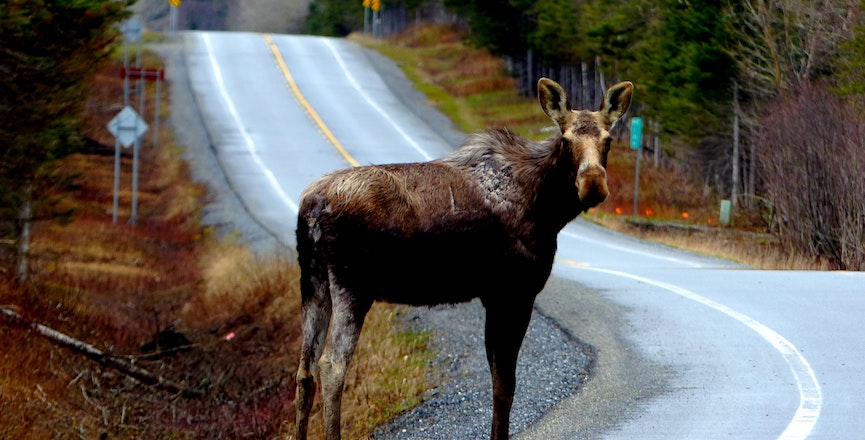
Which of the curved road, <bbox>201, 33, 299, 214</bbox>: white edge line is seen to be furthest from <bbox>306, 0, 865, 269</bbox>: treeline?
<bbox>201, 33, 299, 214</bbox>: white edge line

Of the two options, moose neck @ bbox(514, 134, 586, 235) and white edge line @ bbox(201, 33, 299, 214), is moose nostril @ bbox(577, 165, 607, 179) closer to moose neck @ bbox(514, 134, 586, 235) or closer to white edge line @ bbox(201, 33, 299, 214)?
moose neck @ bbox(514, 134, 586, 235)

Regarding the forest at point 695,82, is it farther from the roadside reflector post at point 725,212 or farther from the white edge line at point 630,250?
the white edge line at point 630,250

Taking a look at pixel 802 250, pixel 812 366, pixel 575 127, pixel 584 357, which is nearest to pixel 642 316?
→ pixel 584 357

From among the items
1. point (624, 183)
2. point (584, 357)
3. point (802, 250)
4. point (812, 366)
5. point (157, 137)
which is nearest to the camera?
point (812, 366)

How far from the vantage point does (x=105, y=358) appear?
1496 centimetres

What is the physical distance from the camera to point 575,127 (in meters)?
7.79

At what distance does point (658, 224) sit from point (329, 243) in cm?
2398

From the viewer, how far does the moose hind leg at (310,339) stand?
Answer: 821 cm

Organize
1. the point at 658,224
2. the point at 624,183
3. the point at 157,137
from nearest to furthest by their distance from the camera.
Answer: the point at 658,224
the point at 624,183
the point at 157,137

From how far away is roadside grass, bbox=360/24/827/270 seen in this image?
27.5m

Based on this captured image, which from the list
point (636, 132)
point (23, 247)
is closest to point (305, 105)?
point (636, 132)

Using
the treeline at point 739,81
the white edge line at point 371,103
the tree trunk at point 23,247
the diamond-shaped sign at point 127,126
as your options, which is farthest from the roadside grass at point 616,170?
the diamond-shaped sign at point 127,126

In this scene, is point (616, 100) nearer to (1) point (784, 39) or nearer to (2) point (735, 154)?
(1) point (784, 39)

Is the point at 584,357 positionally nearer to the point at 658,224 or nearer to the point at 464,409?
the point at 464,409
